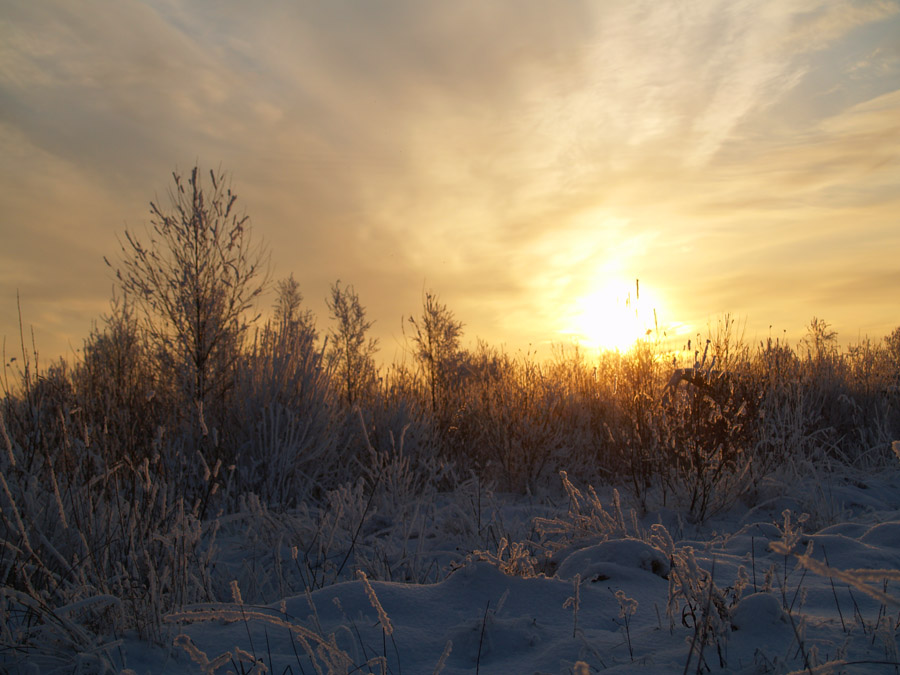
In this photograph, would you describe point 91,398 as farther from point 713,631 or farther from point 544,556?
point 713,631

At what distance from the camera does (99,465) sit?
18.2 feet

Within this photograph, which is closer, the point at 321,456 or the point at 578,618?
the point at 578,618

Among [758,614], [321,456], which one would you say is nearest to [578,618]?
[758,614]

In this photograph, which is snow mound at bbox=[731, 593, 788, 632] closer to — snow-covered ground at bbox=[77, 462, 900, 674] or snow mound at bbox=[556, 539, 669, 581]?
snow-covered ground at bbox=[77, 462, 900, 674]

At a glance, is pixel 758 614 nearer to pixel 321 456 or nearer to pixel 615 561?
pixel 615 561

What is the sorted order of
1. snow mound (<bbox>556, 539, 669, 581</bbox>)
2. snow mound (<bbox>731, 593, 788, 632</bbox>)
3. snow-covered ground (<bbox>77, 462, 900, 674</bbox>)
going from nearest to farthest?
snow-covered ground (<bbox>77, 462, 900, 674</bbox>)
snow mound (<bbox>731, 593, 788, 632</bbox>)
snow mound (<bbox>556, 539, 669, 581</bbox>)

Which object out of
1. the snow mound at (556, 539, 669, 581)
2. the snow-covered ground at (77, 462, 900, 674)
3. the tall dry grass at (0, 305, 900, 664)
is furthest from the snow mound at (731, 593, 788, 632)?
the tall dry grass at (0, 305, 900, 664)

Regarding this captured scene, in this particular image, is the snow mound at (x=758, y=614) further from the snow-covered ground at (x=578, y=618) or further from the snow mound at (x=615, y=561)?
the snow mound at (x=615, y=561)

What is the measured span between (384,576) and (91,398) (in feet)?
16.3

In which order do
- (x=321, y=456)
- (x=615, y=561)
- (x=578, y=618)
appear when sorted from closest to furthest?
(x=578, y=618) < (x=615, y=561) < (x=321, y=456)

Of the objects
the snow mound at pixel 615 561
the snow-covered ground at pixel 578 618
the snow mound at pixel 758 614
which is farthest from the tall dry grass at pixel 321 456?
the snow mound at pixel 758 614

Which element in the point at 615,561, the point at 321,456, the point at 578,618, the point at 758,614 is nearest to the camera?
the point at 758,614

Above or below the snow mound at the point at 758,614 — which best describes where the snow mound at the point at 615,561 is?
below

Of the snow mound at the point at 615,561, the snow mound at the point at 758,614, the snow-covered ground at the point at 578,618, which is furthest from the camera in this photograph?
the snow mound at the point at 615,561
